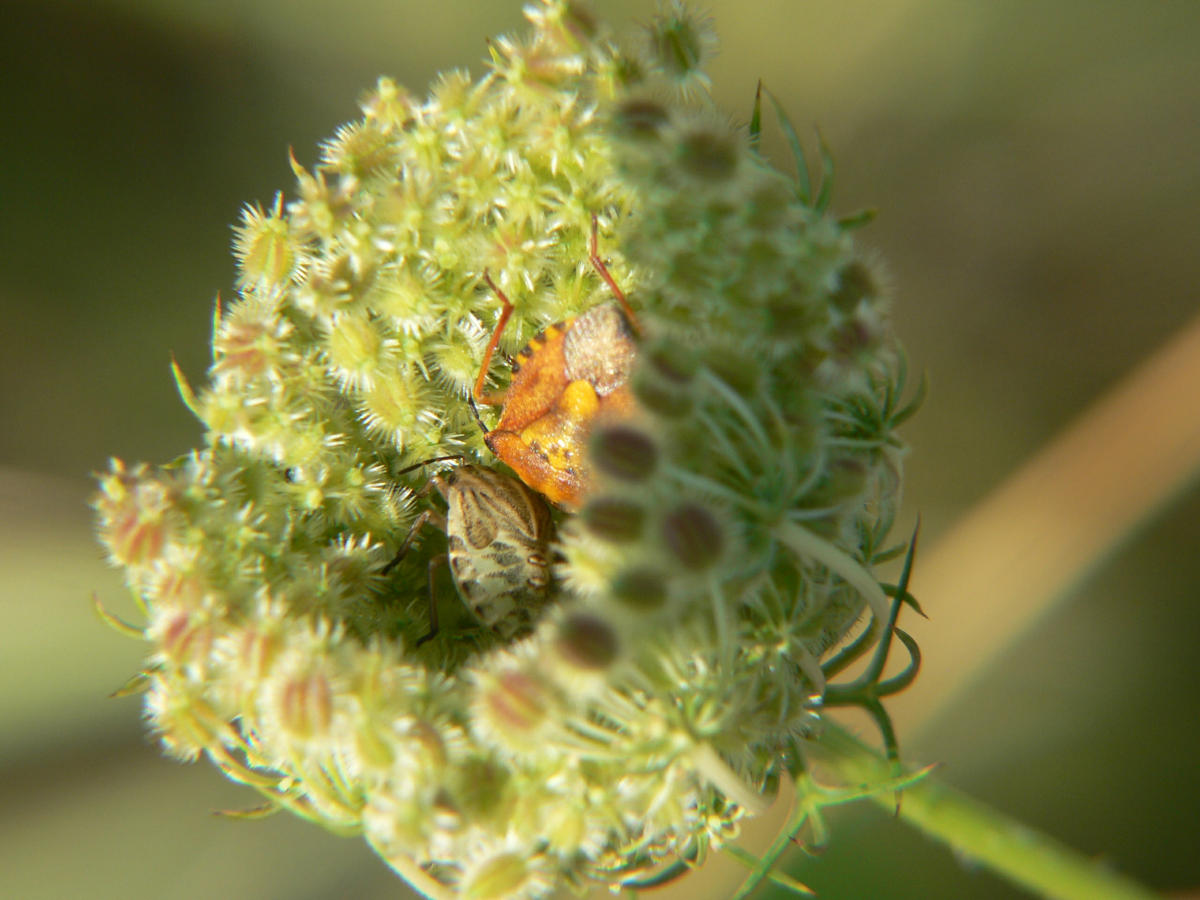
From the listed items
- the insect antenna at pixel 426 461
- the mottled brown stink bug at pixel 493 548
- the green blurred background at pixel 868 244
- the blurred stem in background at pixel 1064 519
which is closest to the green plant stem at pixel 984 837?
the mottled brown stink bug at pixel 493 548

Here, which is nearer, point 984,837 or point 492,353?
point 984,837

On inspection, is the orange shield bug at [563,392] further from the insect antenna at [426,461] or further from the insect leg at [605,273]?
the insect antenna at [426,461]

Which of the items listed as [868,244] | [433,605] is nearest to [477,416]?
[433,605]

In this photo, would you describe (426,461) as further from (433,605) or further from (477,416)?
(433,605)

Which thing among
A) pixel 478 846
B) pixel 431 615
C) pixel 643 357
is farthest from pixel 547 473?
pixel 478 846

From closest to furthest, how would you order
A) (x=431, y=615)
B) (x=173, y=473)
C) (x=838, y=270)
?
(x=838, y=270)
(x=173, y=473)
(x=431, y=615)

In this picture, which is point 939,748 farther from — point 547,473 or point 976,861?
point 547,473
